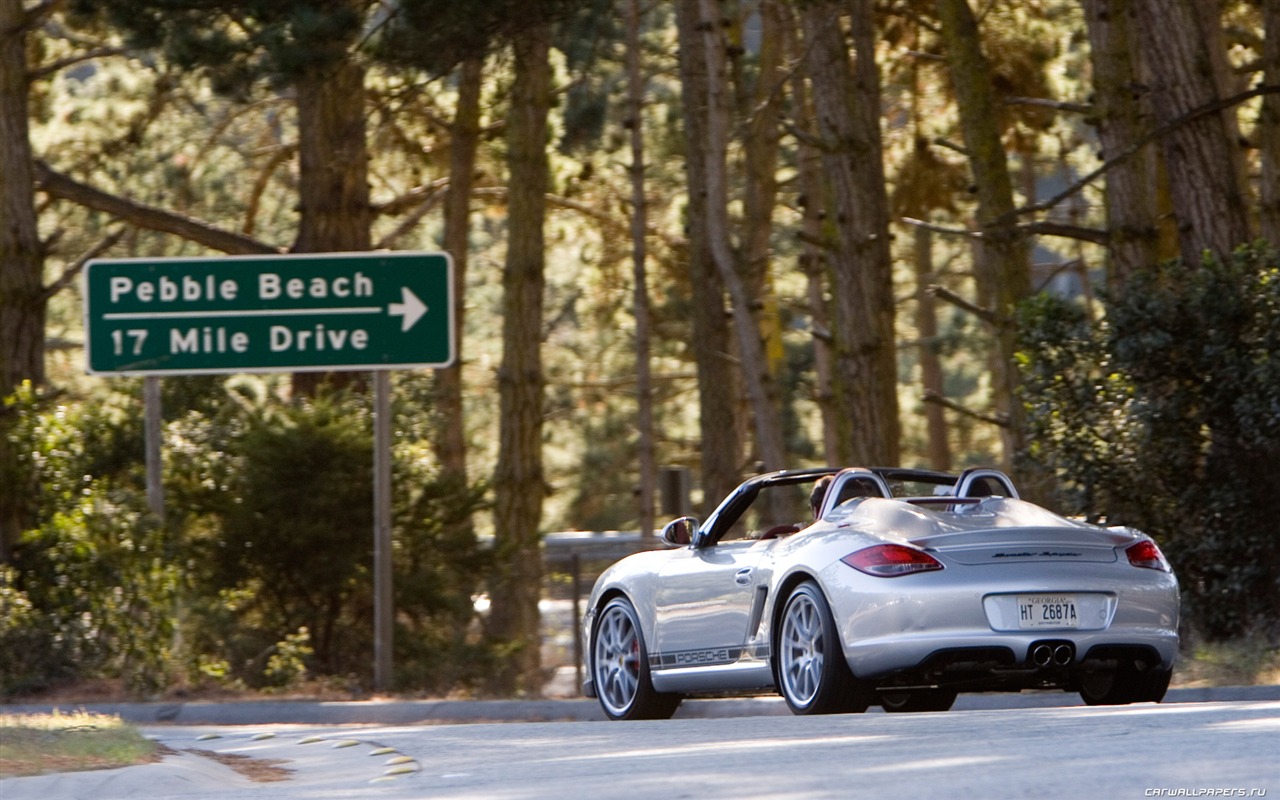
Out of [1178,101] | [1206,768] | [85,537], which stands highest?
[1178,101]

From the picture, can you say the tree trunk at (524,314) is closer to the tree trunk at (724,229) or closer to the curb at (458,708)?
the tree trunk at (724,229)

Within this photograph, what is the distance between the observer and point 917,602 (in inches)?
386

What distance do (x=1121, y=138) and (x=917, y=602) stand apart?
979 centimetres

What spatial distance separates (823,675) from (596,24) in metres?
13.9

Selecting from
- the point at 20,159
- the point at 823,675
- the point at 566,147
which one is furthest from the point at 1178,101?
the point at 566,147

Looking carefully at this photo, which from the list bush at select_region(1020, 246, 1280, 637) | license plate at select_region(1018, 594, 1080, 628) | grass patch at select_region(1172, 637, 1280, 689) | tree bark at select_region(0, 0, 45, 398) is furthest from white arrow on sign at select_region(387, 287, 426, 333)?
license plate at select_region(1018, 594, 1080, 628)

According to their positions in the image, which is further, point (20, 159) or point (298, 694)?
point (20, 159)

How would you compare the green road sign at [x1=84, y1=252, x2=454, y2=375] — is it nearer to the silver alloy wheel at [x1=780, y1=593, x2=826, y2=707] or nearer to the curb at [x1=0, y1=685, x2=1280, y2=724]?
the curb at [x1=0, y1=685, x2=1280, y2=724]

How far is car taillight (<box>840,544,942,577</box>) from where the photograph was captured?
32.6 ft

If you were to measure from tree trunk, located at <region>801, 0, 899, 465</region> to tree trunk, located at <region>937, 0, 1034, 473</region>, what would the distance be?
1.05 m

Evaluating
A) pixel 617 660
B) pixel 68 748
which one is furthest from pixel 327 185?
pixel 68 748

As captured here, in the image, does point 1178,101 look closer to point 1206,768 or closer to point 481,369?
point 1206,768

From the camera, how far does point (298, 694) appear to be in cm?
1742

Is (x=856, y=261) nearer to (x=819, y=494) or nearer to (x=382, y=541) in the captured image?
(x=382, y=541)
